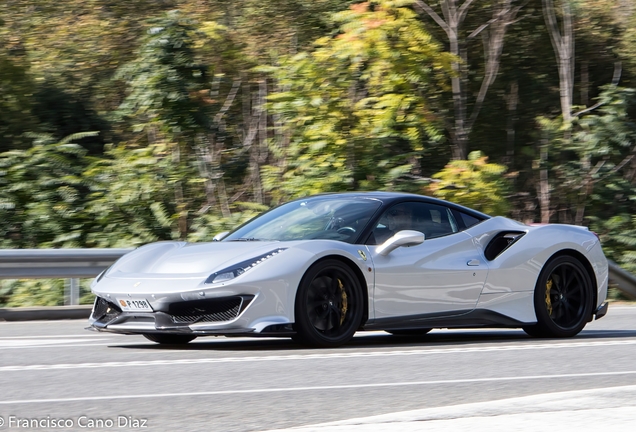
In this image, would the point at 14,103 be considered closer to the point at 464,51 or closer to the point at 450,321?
the point at 464,51

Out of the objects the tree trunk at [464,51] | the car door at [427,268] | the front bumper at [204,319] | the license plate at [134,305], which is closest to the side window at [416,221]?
the car door at [427,268]

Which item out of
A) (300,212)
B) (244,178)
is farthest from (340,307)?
(244,178)

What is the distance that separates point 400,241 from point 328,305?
786 millimetres

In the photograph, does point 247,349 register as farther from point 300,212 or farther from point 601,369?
point 601,369

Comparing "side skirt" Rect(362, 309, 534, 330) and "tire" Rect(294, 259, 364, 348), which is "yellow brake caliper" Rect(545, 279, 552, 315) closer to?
"side skirt" Rect(362, 309, 534, 330)

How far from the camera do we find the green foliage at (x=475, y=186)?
14.9m

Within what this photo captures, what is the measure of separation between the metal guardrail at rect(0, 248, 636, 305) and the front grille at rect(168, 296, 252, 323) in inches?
176

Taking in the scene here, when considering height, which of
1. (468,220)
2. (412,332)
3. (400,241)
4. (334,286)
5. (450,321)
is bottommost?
(412,332)

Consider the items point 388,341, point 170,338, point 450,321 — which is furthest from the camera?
point 388,341

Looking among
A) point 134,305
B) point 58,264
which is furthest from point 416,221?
point 58,264

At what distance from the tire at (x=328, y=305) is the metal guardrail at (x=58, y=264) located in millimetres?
4657

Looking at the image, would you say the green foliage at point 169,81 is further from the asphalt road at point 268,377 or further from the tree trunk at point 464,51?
the asphalt road at point 268,377

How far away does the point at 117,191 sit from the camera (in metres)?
15.2

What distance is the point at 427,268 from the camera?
7961 mm
